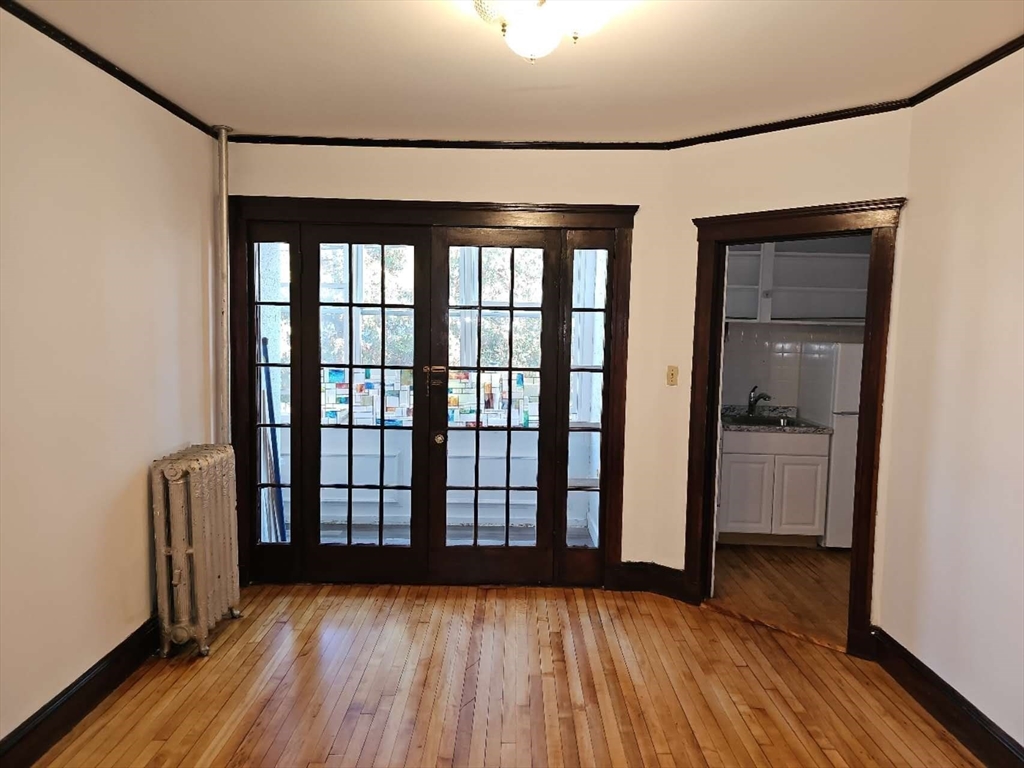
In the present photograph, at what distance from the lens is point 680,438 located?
3.61 m

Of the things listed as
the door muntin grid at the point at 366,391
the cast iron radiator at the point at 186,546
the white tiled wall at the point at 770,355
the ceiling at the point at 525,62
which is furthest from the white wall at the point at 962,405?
the cast iron radiator at the point at 186,546

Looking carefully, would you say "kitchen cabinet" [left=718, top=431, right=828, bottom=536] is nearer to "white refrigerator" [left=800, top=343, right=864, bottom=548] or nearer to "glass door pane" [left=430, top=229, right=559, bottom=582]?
"white refrigerator" [left=800, top=343, right=864, bottom=548]

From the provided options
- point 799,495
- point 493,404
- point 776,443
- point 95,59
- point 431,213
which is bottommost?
point 799,495

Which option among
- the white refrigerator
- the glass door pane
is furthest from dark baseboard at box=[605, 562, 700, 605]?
the white refrigerator

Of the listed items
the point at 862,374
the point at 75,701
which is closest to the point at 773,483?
the point at 862,374

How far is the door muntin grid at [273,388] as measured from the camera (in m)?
3.68

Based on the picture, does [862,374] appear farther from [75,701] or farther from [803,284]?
[75,701]

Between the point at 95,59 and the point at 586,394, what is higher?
the point at 95,59

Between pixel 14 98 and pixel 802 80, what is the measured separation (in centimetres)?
288

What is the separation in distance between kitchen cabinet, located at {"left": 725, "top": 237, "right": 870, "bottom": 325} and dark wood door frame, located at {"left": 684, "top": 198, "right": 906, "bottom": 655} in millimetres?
1523

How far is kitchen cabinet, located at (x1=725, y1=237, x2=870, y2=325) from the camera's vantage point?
4855mm

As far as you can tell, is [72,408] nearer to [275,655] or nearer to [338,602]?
[275,655]

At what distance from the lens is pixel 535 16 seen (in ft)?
6.03

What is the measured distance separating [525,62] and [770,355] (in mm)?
3374
